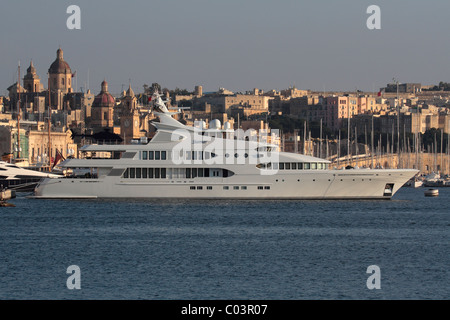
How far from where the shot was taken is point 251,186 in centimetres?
6688

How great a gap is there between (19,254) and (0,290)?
27.5ft

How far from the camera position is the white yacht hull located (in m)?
66.8

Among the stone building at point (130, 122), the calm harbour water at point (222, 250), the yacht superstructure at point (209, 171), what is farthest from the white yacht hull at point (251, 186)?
the stone building at point (130, 122)

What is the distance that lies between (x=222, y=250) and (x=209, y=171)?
2257cm

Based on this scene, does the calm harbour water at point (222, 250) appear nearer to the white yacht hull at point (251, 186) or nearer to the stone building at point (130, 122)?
the white yacht hull at point (251, 186)

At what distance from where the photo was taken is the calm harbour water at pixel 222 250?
1404 inches

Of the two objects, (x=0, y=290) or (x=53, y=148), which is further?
(x=53, y=148)

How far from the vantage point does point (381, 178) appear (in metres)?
68.4

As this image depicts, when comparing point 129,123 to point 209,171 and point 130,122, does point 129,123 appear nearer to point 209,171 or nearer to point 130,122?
Result: point 130,122

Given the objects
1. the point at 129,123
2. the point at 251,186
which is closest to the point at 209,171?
the point at 251,186
